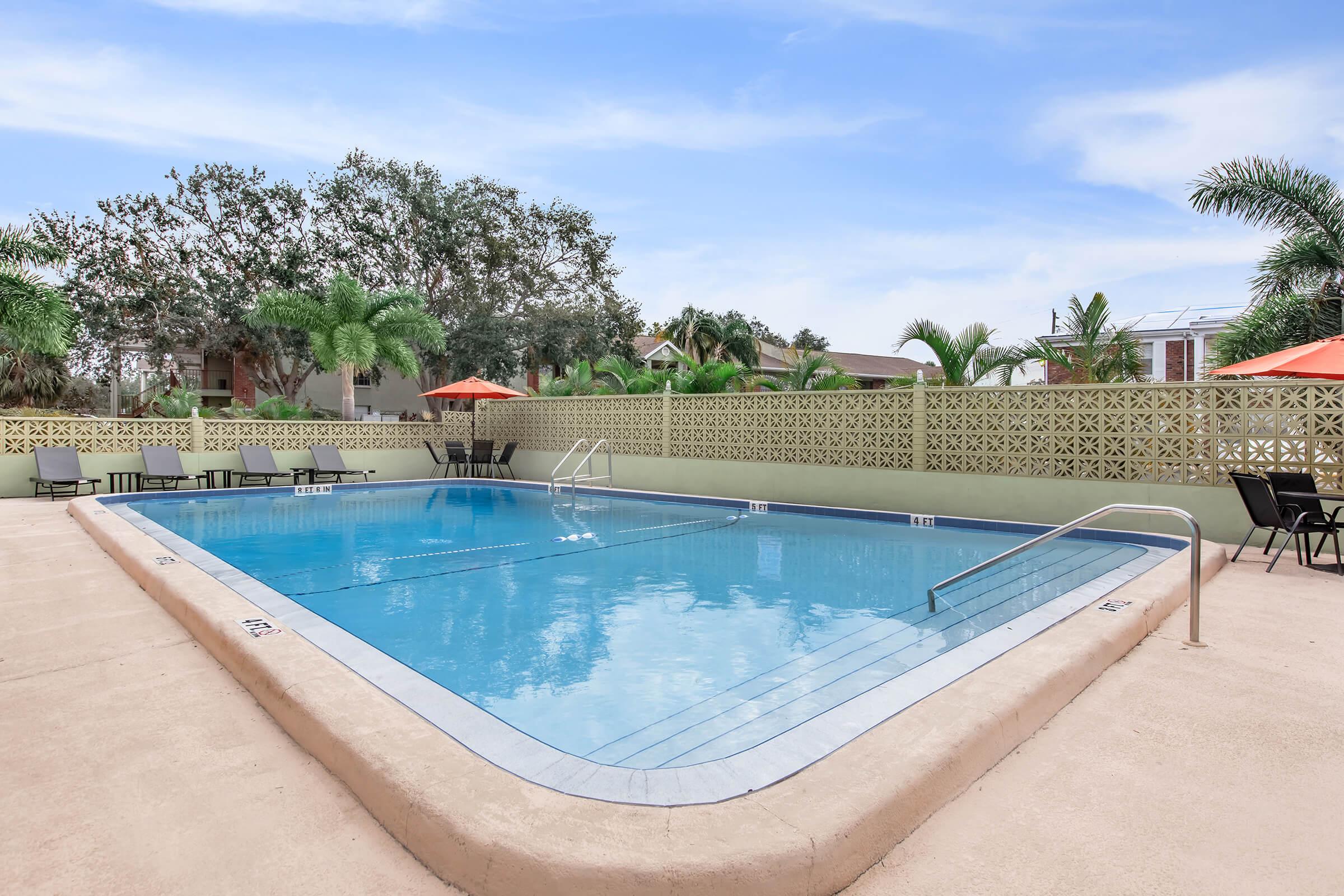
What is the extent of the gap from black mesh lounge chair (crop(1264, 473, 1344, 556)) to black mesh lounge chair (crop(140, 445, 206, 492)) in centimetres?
1530

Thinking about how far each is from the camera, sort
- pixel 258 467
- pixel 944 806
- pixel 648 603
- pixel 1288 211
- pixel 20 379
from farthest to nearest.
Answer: pixel 20 379 → pixel 258 467 → pixel 1288 211 → pixel 648 603 → pixel 944 806

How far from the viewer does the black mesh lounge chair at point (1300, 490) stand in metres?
6.48

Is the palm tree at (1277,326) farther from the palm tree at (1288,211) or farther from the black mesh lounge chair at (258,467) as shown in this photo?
the black mesh lounge chair at (258,467)

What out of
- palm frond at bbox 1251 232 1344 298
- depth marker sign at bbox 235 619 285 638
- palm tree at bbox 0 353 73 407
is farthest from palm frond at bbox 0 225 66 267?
palm frond at bbox 1251 232 1344 298

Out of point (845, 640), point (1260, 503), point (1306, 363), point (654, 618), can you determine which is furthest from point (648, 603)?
point (1306, 363)

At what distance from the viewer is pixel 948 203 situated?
58.5 ft

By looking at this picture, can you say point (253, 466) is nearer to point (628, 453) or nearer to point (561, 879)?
point (628, 453)

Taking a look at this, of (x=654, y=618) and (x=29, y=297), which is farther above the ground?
(x=29, y=297)

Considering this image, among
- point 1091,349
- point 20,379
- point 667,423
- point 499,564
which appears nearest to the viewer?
point 499,564

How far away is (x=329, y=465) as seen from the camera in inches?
604

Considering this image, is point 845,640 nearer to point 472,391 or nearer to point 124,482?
point 472,391

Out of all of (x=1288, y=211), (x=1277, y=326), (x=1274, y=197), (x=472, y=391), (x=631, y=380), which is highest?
(x=1274, y=197)

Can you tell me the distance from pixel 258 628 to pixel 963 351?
932 cm

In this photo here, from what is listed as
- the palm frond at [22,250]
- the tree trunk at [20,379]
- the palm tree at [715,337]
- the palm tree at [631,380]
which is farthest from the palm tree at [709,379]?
the tree trunk at [20,379]
